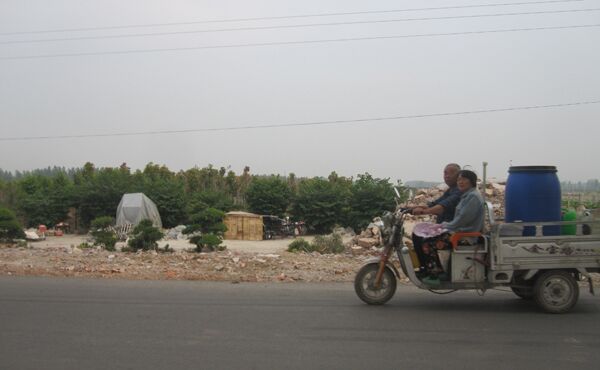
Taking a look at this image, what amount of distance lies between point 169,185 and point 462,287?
3891cm

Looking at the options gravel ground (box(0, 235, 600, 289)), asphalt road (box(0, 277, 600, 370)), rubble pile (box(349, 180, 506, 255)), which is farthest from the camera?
rubble pile (box(349, 180, 506, 255))

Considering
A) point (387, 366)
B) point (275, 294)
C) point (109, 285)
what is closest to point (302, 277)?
point (275, 294)

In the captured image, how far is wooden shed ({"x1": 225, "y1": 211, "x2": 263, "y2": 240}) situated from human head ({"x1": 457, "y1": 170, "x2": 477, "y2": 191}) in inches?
1172

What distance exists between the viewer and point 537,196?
23.8ft

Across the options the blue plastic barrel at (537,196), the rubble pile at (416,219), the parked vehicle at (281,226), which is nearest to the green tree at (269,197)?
the parked vehicle at (281,226)

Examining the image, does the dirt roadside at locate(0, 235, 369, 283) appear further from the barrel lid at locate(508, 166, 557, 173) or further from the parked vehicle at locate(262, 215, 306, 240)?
the parked vehicle at locate(262, 215, 306, 240)

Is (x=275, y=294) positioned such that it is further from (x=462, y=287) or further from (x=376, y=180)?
(x=376, y=180)

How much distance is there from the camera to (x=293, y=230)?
40312 mm

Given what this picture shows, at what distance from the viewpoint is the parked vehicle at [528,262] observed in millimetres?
7016

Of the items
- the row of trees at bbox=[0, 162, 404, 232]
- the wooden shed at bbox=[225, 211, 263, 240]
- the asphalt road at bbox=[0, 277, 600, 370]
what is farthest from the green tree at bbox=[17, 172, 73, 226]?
the asphalt road at bbox=[0, 277, 600, 370]

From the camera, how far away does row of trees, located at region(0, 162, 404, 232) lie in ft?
125

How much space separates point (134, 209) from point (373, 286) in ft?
111

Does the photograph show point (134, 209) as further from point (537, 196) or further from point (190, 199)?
point (537, 196)

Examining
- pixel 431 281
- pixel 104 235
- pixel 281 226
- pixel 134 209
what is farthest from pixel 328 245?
pixel 134 209
